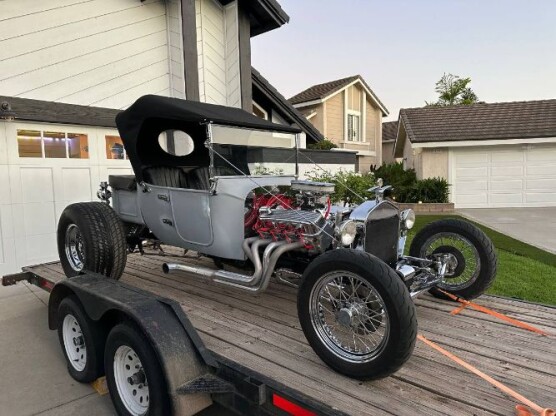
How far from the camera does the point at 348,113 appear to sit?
2292cm

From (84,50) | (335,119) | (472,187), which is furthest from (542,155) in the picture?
(84,50)

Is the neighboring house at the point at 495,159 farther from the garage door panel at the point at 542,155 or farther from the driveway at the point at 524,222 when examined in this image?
the driveway at the point at 524,222

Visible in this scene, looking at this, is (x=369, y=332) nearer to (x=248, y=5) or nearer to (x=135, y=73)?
(x=135, y=73)

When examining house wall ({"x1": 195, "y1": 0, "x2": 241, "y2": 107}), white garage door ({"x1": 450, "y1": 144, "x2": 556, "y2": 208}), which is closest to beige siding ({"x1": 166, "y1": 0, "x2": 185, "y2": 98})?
house wall ({"x1": 195, "y1": 0, "x2": 241, "y2": 107})

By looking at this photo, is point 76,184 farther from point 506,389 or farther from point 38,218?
point 506,389

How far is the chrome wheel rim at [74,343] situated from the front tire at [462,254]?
288cm

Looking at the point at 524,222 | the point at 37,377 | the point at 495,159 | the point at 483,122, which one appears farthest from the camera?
the point at 483,122

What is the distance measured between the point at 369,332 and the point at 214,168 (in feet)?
6.21

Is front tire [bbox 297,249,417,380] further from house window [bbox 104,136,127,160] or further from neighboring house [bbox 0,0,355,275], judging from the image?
house window [bbox 104,136,127,160]

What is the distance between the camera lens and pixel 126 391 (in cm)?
261

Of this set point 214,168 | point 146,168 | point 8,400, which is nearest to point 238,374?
point 214,168

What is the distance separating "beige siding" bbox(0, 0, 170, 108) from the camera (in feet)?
20.1

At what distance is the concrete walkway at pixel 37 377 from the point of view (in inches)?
114

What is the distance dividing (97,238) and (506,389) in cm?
331
